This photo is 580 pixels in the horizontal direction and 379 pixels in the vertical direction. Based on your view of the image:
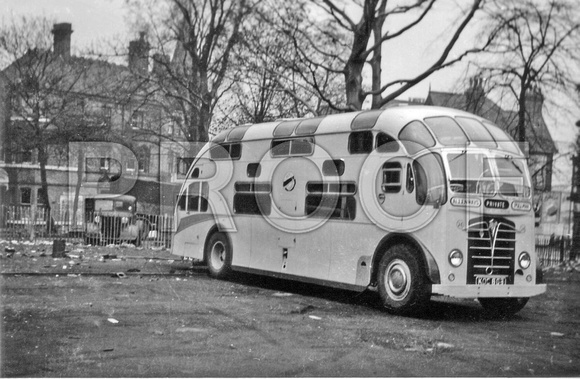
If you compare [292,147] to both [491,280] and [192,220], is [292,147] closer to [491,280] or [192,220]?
[491,280]

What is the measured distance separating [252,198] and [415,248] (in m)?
2.95

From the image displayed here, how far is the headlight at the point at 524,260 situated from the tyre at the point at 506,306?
62 centimetres

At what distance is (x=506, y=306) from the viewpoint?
27.5ft

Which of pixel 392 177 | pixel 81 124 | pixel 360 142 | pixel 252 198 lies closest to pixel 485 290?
pixel 392 177

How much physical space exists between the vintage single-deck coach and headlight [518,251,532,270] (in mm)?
13

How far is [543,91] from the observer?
6375mm

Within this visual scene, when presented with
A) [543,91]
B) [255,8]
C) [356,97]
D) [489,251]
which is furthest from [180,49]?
[489,251]

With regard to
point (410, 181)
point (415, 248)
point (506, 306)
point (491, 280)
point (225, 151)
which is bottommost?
point (506, 306)

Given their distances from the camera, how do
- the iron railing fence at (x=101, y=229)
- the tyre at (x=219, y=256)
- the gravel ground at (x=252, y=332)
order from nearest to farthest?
the gravel ground at (x=252, y=332) → the tyre at (x=219, y=256) → the iron railing fence at (x=101, y=229)

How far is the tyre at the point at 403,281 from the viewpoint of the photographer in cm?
767

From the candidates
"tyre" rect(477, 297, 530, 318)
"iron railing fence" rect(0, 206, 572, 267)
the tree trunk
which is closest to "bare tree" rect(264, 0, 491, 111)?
the tree trunk

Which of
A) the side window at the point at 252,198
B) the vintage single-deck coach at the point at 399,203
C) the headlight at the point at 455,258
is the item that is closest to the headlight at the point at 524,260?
the vintage single-deck coach at the point at 399,203

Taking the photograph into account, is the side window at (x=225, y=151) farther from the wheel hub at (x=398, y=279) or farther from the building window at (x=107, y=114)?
the wheel hub at (x=398, y=279)

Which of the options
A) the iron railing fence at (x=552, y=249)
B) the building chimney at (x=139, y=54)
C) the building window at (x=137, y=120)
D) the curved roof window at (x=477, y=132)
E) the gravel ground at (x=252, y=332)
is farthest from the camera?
the iron railing fence at (x=552, y=249)
